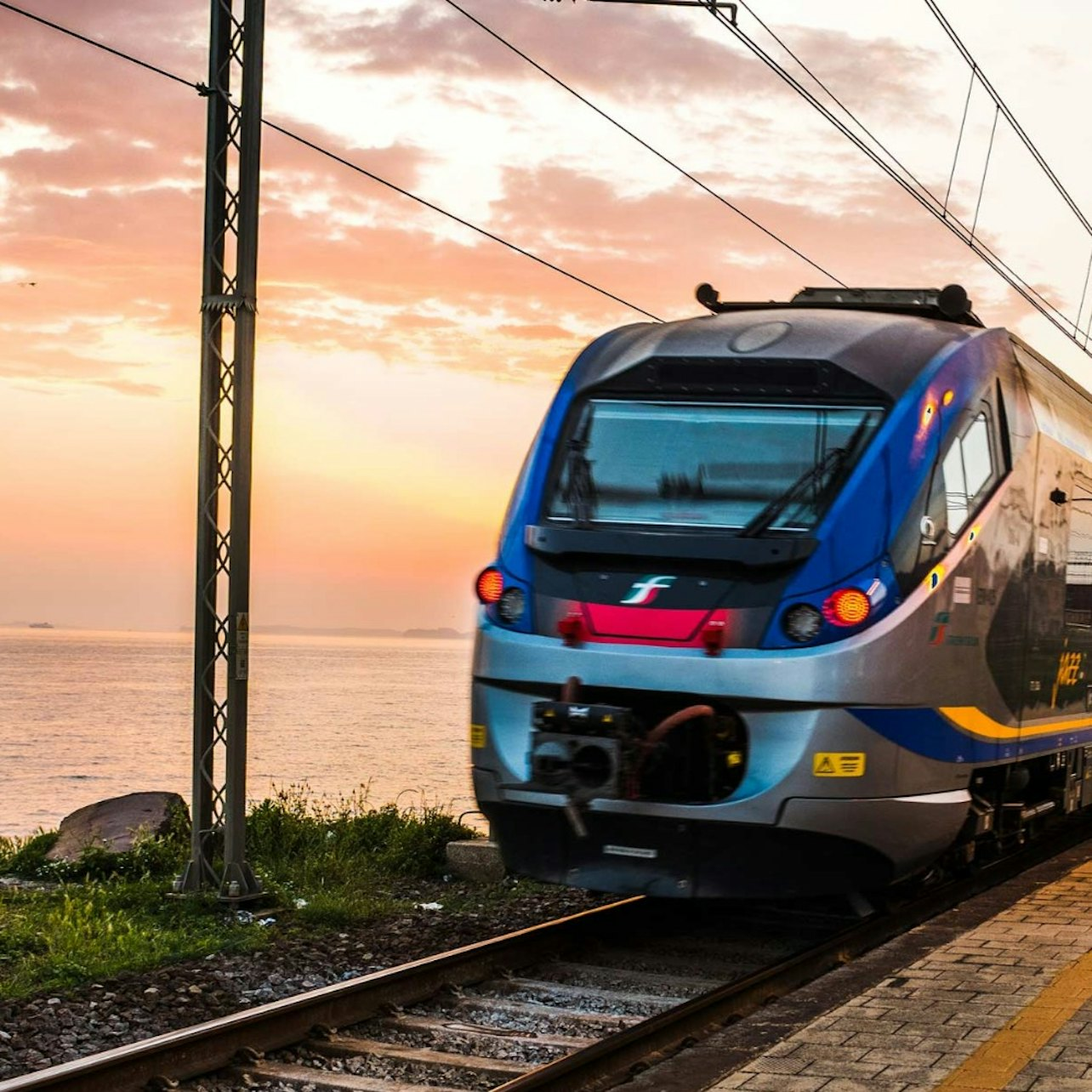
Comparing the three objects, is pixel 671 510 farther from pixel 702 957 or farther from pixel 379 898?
pixel 379 898

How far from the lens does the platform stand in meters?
6.21

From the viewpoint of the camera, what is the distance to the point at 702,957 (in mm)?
9352

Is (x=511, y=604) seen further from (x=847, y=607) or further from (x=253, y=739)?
(x=253, y=739)

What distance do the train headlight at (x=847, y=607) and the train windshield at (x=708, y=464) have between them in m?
0.45

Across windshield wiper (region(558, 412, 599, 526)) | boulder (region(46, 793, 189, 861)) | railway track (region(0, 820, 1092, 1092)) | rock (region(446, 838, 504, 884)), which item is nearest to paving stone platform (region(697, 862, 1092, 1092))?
railway track (region(0, 820, 1092, 1092))

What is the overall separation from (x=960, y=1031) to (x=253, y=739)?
53.1 m

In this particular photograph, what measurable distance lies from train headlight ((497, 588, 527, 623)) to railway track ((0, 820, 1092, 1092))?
165 cm

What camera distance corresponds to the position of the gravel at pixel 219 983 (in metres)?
7.47

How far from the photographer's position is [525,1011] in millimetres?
8000

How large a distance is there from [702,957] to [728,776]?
143 centimetres

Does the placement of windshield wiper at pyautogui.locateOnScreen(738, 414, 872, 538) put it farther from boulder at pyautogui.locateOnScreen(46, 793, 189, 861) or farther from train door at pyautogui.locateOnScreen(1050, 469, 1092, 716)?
boulder at pyautogui.locateOnScreen(46, 793, 189, 861)

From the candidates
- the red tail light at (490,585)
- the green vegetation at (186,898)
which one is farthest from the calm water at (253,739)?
the red tail light at (490,585)

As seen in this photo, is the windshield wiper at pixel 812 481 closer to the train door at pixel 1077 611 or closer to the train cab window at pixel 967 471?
the train cab window at pixel 967 471

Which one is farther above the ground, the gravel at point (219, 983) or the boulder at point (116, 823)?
the boulder at point (116, 823)
